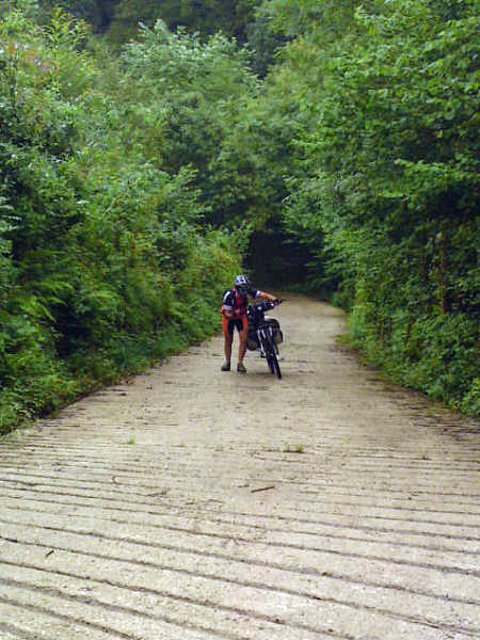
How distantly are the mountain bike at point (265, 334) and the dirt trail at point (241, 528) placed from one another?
3.36 metres

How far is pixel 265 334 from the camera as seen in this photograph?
11375 millimetres

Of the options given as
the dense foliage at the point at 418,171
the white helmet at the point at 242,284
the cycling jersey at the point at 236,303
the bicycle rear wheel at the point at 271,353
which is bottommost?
the bicycle rear wheel at the point at 271,353

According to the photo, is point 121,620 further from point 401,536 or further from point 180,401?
point 180,401

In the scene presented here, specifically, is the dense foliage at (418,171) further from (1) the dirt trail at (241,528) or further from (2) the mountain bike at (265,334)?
(1) the dirt trail at (241,528)

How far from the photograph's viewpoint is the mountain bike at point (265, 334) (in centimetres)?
1138

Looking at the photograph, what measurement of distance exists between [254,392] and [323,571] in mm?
6502

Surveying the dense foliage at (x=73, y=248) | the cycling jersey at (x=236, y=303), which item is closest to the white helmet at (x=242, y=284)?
the cycling jersey at (x=236, y=303)

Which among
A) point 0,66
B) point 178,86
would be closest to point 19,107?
point 0,66

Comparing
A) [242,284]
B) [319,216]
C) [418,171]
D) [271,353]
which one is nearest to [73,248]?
[242,284]

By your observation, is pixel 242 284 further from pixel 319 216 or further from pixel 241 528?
pixel 241 528

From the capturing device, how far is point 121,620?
2881 mm

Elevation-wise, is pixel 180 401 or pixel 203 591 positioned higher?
pixel 203 591

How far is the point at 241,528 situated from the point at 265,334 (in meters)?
7.45

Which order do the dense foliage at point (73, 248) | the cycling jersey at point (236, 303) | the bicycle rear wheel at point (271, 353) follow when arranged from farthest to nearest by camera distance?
the cycling jersey at point (236, 303) → the bicycle rear wheel at point (271, 353) → the dense foliage at point (73, 248)
